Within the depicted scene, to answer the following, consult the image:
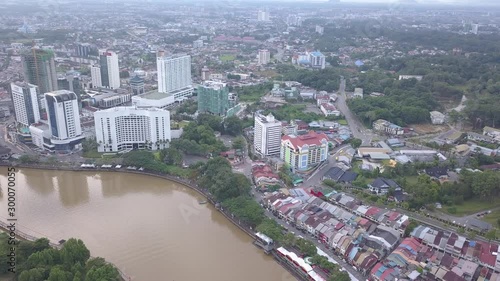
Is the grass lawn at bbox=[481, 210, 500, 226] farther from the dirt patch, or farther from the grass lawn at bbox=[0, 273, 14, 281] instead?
the grass lawn at bbox=[0, 273, 14, 281]

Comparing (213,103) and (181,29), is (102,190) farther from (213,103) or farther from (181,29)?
(181,29)

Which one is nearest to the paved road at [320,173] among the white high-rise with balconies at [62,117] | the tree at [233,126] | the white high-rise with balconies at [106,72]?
the tree at [233,126]

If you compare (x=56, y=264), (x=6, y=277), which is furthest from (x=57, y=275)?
(x=6, y=277)

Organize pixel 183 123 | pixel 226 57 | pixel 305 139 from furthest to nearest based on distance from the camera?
pixel 226 57, pixel 183 123, pixel 305 139

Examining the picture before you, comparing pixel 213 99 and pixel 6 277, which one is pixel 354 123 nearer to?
pixel 213 99

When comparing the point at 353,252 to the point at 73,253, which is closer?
the point at 73,253

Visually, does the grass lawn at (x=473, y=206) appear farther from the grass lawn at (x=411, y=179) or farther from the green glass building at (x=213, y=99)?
the green glass building at (x=213, y=99)

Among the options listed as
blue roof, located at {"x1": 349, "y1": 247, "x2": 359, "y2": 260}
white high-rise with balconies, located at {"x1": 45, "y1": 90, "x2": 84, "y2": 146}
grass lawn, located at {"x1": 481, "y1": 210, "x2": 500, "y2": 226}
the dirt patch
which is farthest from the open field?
white high-rise with balconies, located at {"x1": 45, "y1": 90, "x2": 84, "y2": 146}
